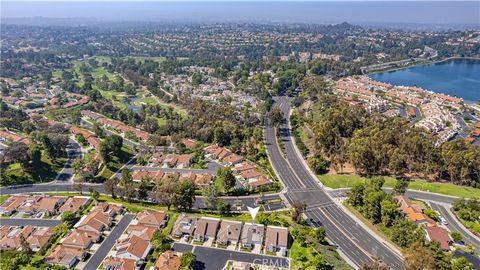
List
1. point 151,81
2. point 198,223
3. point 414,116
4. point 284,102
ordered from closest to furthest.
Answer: point 198,223
point 414,116
point 284,102
point 151,81

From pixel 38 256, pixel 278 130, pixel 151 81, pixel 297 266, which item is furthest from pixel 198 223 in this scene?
pixel 151 81

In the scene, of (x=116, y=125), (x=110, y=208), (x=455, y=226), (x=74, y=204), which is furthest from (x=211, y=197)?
(x=116, y=125)

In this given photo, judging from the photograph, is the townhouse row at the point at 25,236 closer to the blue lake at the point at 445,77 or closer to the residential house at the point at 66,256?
the residential house at the point at 66,256

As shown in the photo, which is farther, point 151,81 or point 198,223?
point 151,81

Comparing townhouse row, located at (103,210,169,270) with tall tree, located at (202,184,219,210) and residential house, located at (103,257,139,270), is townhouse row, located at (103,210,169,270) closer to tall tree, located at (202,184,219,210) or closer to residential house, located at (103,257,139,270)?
residential house, located at (103,257,139,270)

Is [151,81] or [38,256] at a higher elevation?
[151,81]

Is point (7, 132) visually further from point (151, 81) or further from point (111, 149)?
point (151, 81)

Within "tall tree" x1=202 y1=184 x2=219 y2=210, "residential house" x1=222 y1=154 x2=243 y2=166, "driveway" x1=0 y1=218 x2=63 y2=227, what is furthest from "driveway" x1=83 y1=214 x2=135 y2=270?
"residential house" x1=222 y1=154 x2=243 y2=166
